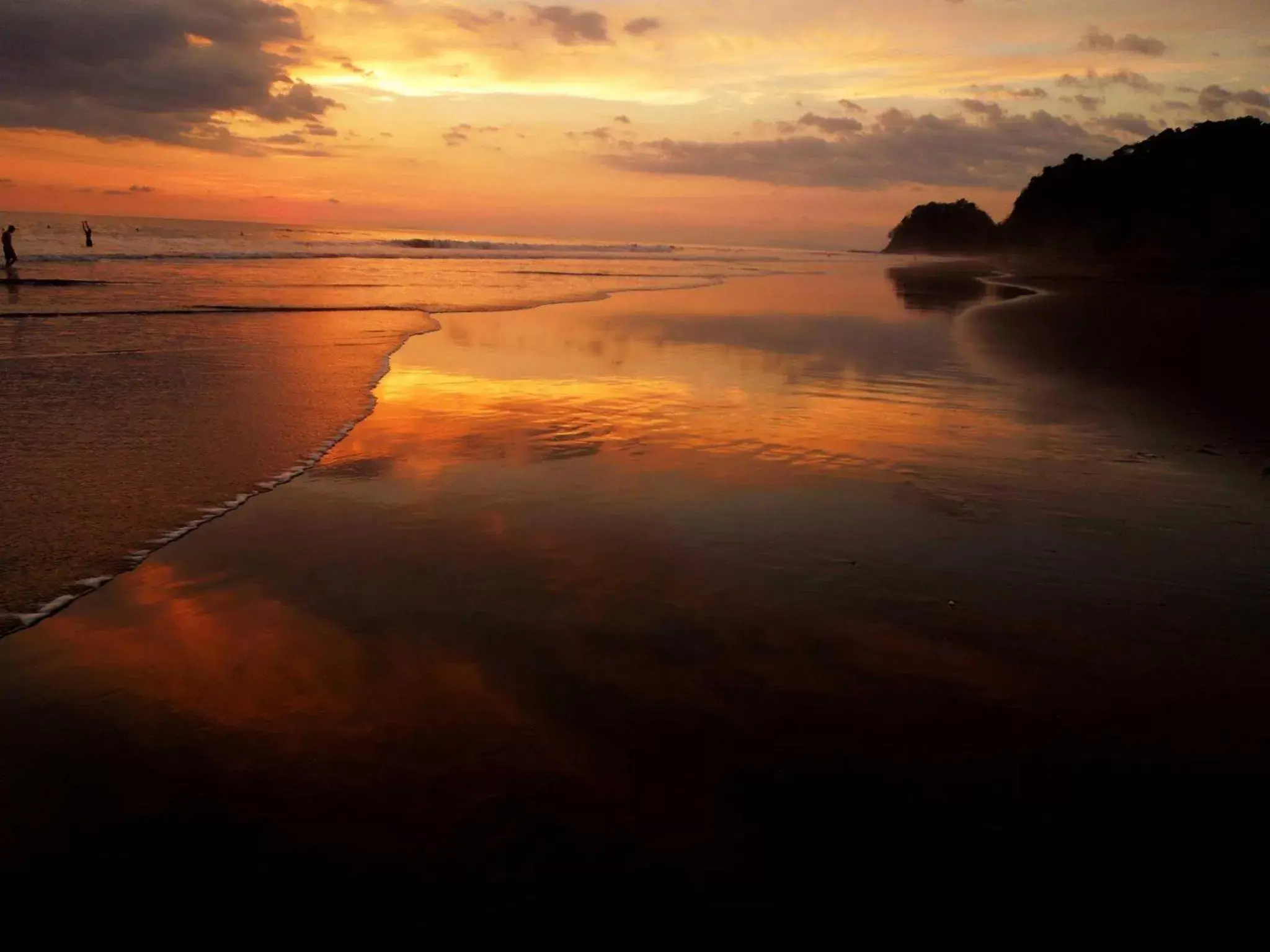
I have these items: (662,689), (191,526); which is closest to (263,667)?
(662,689)

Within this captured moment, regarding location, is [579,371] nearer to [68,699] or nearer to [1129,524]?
[1129,524]

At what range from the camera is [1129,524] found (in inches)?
255

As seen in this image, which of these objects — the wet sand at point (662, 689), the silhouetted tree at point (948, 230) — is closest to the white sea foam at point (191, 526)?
the wet sand at point (662, 689)

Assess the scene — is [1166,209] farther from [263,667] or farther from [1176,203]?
[263,667]

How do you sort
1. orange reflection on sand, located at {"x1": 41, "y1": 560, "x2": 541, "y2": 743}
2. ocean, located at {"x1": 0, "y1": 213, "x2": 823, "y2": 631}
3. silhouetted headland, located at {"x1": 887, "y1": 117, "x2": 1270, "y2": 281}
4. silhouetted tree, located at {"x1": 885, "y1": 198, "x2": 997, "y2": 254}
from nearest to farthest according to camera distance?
orange reflection on sand, located at {"x1": 41, "y1": 560, "x2": 541, "y2": 743} < ocean, located at {"x1": 0, "y1": 213, "x2": 823, "y2": 631} < silhouetted headland, located at {"x1": 887, "y1": 117, "x2": 1270, "y2": 281} < silhouetted tree, located at {"x1": 885, "y1": 198, "x2": 997, "y2": 254}

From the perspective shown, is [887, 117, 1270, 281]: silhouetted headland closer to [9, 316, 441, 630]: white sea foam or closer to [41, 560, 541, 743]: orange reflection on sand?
[9, 316, 441, 630]: white sea foam

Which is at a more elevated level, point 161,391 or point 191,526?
point 161,391

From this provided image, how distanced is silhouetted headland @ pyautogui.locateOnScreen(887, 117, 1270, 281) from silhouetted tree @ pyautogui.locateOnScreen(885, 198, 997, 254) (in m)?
74.2

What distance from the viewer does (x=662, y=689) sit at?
3.93 m

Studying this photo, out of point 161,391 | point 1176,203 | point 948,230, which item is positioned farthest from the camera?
point 948,230

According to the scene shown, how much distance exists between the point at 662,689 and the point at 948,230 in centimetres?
19657

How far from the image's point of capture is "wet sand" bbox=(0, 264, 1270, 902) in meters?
2.86

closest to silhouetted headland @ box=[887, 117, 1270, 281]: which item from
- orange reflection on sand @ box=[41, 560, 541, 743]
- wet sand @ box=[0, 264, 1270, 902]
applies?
wet sand @ box=[0, 264, 1270, 902]

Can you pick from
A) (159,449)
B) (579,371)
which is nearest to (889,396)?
(579,371)
